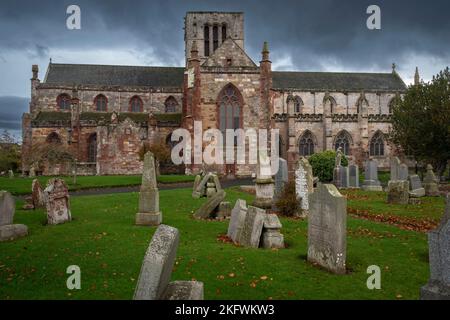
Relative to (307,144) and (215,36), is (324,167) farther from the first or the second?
(215,36)

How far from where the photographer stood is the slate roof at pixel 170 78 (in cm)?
4797

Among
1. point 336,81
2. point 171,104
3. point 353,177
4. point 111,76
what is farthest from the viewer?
point 336,81

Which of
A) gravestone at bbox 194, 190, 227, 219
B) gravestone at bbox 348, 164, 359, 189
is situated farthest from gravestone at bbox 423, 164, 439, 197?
gravestone at bbox 194, 190, 227, 219

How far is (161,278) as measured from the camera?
15.2ft

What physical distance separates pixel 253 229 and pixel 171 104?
132ft

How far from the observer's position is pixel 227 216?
1370 centimetres

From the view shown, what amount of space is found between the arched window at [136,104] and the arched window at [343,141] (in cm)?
2350

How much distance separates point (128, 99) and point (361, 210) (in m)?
37.1

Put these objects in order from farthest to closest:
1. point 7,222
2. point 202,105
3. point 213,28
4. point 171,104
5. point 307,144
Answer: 1. point 213,28
2. point 171,104
3. point 307,144
4. point 202,105
5. point 7,222

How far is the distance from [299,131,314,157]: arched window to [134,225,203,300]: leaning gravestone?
39.7 metres

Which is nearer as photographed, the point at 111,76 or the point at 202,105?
the point at 202,105

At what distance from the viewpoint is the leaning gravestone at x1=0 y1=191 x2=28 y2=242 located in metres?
10.0

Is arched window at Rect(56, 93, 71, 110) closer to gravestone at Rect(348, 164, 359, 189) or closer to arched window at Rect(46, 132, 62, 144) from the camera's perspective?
arched window at Rect(46, 132, 62, 144)

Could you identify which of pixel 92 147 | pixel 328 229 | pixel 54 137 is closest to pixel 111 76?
pixel 92 147
